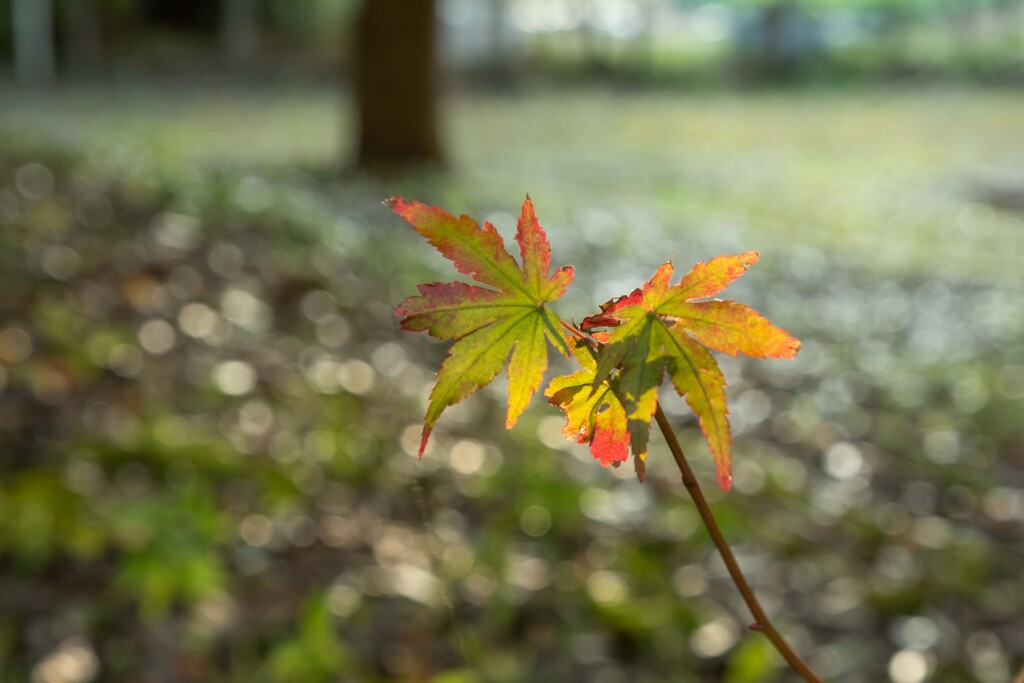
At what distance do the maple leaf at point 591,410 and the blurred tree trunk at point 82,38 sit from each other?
612 inches

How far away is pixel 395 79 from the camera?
6.89 meters

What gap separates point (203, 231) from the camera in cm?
430

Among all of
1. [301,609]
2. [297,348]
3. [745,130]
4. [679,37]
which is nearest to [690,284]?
[301,609]

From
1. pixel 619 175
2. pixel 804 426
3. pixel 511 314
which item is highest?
pixel 511 314

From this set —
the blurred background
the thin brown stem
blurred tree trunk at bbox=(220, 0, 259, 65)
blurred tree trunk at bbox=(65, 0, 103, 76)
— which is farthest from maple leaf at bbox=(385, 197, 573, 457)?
blurred tree trunk at bbox=(220, 0, 259, 65)

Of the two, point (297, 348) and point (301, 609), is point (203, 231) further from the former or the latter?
point (301, 609)

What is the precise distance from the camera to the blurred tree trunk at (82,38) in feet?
48.1

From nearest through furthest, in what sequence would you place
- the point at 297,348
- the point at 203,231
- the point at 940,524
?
the point at 940,524 → the point at 297,348 → the point at 203,231

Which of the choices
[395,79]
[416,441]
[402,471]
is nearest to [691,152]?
[395,79]

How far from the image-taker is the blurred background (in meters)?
2.11

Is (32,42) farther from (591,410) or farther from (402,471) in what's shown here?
(591,410)

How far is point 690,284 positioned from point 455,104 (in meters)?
13.4

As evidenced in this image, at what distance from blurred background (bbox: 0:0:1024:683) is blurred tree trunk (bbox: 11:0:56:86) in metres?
6.07

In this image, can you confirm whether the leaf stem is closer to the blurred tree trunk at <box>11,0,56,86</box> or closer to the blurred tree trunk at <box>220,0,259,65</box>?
the blurred tree trunk at <box>11,0,56,86</box>
